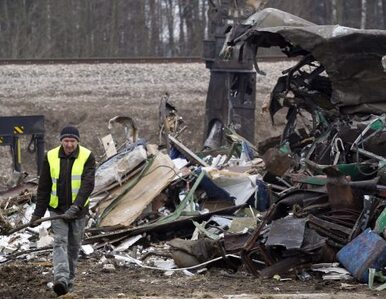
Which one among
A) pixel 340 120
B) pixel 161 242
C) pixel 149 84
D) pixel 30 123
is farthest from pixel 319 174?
pixel 149 84

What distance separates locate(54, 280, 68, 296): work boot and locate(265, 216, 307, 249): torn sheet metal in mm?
2273

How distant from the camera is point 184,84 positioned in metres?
29.1

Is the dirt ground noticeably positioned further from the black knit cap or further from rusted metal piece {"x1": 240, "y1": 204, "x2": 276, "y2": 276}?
the black knit cap

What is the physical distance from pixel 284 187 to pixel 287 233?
251 cm

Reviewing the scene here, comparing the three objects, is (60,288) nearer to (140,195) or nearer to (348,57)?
(140,195)

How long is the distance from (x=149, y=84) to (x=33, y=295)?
20.0 meters

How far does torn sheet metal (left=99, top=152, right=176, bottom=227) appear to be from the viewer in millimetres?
12695

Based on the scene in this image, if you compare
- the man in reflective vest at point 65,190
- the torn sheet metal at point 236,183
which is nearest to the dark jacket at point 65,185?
the man in reflective vest at point 65,190

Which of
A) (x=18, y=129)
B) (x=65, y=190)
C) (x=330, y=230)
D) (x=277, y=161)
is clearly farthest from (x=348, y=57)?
(x=18, y=129)

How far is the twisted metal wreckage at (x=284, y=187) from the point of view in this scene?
10.3 m

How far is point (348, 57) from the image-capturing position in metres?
12.2

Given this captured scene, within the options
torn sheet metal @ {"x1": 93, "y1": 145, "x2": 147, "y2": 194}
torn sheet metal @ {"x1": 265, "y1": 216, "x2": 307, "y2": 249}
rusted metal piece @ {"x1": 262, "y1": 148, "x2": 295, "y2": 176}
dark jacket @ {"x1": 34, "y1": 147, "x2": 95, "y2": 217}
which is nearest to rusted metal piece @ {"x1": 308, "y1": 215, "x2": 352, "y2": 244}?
torn sheet metal @ {"x1": 265, "y1": 216, "x2": 307, "y2": 249}

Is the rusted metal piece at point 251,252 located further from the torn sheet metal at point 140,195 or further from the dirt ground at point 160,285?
the torn sheet metal at point 140,195

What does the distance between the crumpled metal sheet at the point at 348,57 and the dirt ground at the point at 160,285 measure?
3.09m
